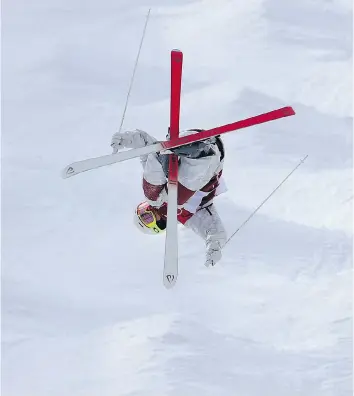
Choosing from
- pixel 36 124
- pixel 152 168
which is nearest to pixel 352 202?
pixel 36 124

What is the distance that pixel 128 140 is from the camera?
729 centimetres

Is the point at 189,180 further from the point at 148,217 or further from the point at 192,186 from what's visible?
the point at 148,217

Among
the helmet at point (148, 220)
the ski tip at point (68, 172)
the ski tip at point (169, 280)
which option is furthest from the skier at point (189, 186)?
the ski tip at point (169, 280)

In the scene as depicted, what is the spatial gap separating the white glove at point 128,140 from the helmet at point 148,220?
28.1 inches

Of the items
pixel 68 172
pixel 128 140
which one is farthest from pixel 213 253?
pixel 68 172

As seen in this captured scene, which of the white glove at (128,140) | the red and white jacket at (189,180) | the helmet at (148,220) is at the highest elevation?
the white glove at (128,140)

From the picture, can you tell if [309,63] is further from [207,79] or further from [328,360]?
[328,360]

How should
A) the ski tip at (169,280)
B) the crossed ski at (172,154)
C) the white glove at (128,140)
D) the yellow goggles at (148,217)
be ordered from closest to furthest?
1. the ski tip at (169,280)
2. the crossed ski at (172,154)
3. the white glove at (128,140)
4. the yellow goggles at (148,217)

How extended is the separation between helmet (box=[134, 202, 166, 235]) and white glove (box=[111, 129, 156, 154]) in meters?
0.71

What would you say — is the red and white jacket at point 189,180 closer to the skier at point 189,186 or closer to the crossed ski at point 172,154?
the skier at point 189,186

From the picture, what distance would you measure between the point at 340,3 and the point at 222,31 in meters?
1.93

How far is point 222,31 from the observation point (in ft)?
42.7

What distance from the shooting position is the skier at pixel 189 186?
23.2ft

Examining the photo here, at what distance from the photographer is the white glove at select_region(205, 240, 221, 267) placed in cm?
743
